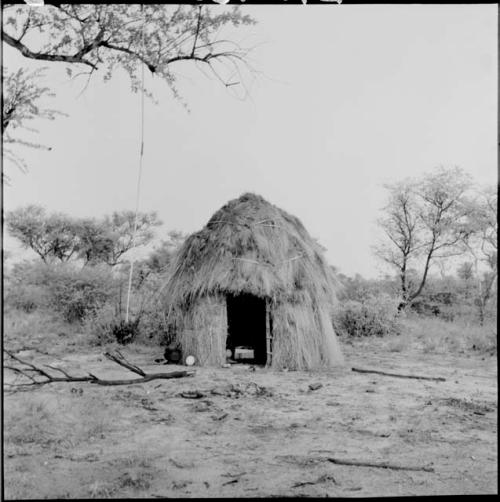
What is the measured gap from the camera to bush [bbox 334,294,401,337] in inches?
534

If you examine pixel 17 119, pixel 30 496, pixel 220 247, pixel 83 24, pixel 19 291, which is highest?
pixel 83 24

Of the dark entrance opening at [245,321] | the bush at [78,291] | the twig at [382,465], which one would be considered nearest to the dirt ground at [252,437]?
the twig at [382,465]

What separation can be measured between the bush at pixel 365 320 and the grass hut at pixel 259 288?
15.2 ft

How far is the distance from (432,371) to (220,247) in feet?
13.2

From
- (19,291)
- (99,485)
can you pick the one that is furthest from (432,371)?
(19,291)

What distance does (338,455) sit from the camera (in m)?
4.35

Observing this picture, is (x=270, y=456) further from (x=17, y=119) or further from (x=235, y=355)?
(x=235, y=355)

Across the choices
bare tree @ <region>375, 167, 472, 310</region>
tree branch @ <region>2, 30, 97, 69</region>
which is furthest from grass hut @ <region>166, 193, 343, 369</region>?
bare tree @ <region>375, 167, 472, 310</region>

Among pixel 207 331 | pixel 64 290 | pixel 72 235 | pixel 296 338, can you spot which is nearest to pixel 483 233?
pixel 296 338

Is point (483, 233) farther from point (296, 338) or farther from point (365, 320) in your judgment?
point (296, 338)

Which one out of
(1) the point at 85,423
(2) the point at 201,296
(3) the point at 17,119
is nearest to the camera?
(3) the point at 17,119

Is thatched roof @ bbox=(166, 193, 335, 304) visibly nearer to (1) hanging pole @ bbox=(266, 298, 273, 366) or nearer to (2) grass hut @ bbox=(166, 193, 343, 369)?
(2) grass hut @ bbox=(166, 193, 343, 369)

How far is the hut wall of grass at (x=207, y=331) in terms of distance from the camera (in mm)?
8391

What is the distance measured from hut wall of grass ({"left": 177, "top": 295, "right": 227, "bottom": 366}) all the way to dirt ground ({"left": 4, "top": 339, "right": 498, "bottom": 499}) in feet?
1.90
